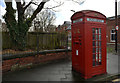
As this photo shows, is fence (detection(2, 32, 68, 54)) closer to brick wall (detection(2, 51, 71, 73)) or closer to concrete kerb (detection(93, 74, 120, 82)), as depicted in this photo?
brick wall (detection(2, 51, 71, 73))

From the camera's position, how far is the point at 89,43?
3615mm

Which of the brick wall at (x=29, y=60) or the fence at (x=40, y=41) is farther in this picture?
the fence at (x=40, y=41)

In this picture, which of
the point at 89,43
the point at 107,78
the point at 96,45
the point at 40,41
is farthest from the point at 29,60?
the point at 107,78

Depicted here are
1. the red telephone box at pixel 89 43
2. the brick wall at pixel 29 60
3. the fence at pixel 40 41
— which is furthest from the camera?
the fence at pixel 40 41

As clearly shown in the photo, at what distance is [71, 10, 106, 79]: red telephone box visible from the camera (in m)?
3.53

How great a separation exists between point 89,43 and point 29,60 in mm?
3482

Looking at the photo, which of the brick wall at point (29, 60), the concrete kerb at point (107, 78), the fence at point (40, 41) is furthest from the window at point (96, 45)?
the fence at point (40, 41)

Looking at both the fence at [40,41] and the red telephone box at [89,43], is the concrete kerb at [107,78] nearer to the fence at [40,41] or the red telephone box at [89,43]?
the red telephone box at [89,43]

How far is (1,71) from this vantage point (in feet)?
13.4

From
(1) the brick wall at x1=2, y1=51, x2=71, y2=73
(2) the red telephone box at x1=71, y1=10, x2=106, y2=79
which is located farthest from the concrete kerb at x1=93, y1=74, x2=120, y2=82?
(1) the brick wall at x1=2, y1=51, x2=71, y2=73

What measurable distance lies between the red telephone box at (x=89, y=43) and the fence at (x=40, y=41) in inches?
102

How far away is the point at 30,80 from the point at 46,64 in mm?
2003

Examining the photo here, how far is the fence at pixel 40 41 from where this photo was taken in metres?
4.98

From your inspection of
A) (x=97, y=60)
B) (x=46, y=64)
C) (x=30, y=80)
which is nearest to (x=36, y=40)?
(x=46, y=64)
